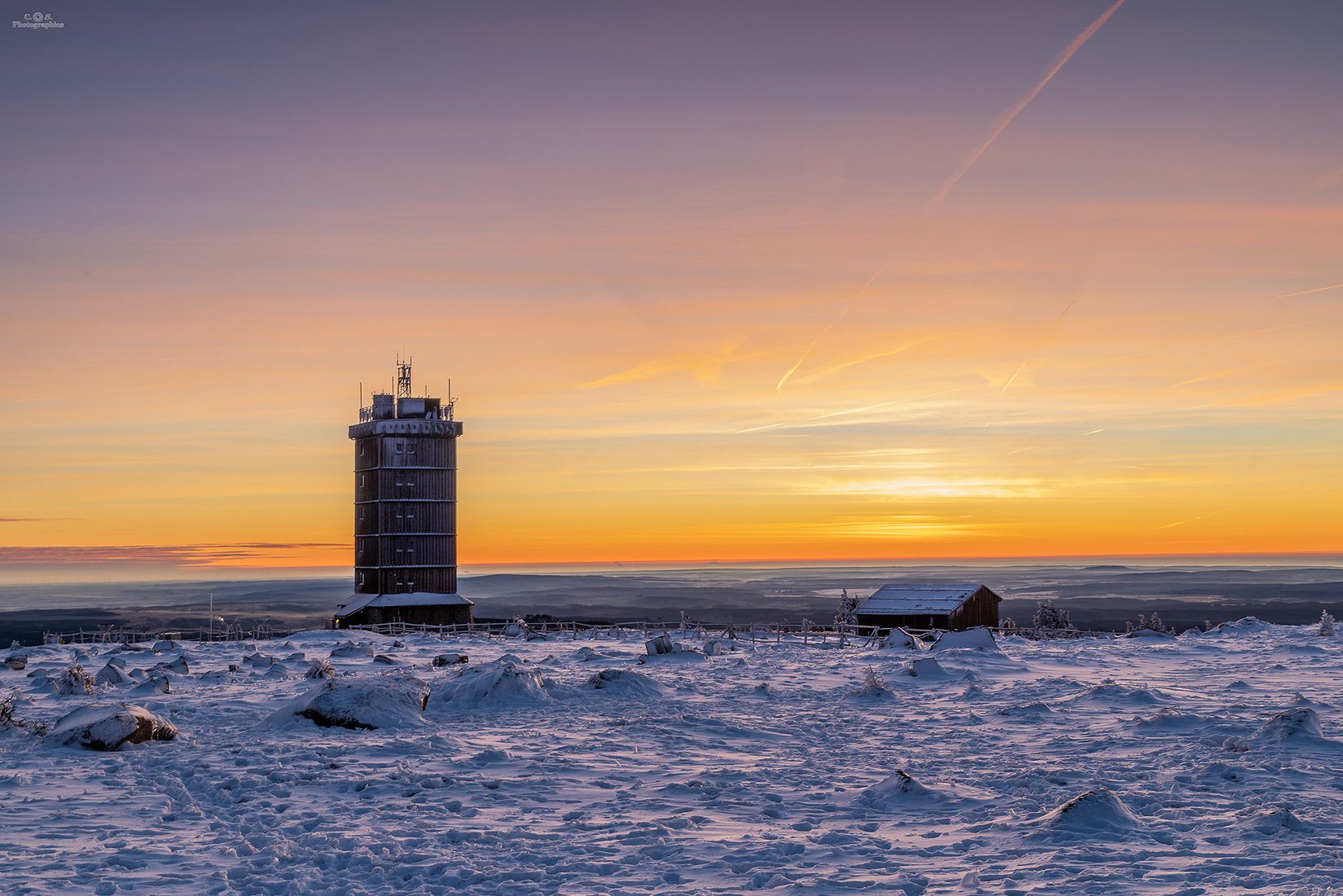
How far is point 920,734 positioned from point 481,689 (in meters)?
9.05

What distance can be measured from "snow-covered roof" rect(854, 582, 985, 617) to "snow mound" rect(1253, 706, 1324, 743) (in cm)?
3323

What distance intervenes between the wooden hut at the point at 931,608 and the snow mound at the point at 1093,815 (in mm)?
37189

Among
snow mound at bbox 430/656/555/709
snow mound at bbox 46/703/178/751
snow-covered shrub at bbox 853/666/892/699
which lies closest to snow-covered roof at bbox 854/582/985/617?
snow-covered shrub at bbox 853/666/892/699

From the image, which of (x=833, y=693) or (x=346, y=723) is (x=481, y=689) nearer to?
(x=346, y=723)

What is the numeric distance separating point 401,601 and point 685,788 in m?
38.8

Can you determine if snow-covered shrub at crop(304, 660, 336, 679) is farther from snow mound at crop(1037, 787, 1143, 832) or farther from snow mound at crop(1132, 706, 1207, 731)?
snow mound at crop(1037, 787, 1143, 832)

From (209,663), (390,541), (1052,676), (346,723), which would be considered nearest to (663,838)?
(346,723)

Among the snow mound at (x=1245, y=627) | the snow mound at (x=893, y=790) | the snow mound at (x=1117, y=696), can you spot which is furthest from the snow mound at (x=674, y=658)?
the snow mound at (x=1245, y=627)

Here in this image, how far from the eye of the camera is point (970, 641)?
35.6 m

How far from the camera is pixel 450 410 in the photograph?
54969mm

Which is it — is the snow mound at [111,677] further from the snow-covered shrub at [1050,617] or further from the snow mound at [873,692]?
the snow-covered shrub at [1050,617]

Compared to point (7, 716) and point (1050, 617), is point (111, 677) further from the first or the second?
point (1050, 617)

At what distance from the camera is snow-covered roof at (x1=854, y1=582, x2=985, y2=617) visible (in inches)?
2034

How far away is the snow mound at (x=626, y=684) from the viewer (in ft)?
80.7
